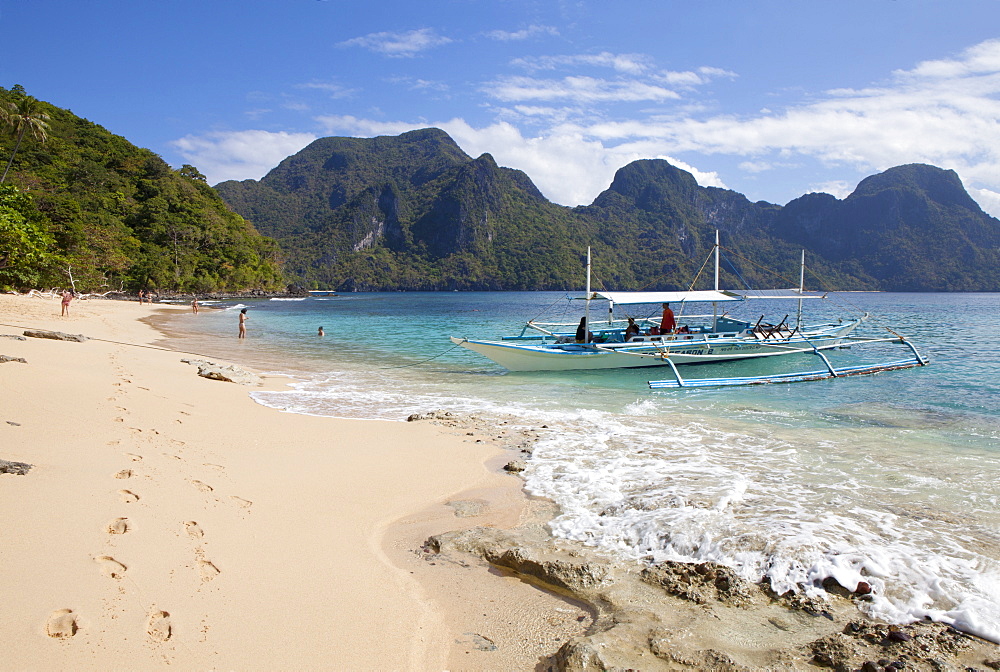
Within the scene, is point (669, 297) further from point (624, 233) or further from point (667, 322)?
point (624, 233)

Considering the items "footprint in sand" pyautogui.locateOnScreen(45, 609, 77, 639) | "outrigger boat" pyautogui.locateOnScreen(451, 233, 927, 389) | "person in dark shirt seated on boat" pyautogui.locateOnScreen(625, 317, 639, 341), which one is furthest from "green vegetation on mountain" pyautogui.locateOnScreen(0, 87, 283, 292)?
"footprint in sand" pyautogui.locateOnScreen(45, 609, 77, 639)

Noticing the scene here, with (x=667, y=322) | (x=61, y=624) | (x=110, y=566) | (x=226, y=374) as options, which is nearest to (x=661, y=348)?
(x=667, y=322)

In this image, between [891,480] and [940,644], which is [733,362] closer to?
[891,480]

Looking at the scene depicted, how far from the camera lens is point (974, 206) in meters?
143

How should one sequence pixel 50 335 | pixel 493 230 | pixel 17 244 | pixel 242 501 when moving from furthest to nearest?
pixel 493 230 → pixel 17 244 → pixel 50 335 → pixel 242 501

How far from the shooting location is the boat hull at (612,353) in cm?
1562

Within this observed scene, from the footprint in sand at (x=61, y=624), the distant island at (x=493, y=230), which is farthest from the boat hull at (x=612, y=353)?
the distant island at (x=493, y=230)

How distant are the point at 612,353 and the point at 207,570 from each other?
1368cm

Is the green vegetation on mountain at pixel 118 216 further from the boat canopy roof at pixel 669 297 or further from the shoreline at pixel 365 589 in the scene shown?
the shoreline at pixel 365 589

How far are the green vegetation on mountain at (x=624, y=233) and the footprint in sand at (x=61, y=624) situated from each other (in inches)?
4775

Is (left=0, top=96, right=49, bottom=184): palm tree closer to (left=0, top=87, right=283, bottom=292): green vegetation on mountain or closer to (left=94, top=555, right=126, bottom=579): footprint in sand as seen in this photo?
(left=0, top=87, right=283, bottom=292): green vegetation on mountain

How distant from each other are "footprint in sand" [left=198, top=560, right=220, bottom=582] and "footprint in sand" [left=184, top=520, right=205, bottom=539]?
0.41m

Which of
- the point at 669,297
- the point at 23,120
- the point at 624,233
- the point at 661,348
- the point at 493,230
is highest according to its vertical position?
the point at 493,230

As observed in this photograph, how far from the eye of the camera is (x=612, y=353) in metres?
15.9
